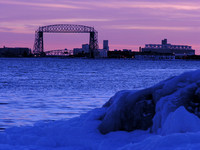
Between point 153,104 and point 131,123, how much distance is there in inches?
26.1

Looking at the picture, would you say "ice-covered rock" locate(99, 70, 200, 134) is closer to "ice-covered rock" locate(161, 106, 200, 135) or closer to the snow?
the snow

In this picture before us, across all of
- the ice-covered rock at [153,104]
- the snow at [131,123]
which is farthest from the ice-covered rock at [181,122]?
the ice-covered rock at [153,104]

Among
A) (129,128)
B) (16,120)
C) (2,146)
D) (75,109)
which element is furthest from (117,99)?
(75,109)

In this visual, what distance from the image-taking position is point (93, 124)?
386 inches

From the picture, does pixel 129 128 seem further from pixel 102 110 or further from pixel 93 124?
pixel 102 110

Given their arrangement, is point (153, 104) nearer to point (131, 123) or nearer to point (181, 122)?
point (131, 123)

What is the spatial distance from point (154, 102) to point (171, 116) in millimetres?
1085

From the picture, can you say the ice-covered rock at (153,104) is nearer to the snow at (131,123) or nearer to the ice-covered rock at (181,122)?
the snow at (131,123)

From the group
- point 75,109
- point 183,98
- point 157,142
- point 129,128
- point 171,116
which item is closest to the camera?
point 157,142

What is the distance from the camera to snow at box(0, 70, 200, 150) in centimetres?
831

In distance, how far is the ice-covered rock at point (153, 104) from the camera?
8.51 m

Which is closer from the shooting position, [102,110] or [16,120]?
[102,110]

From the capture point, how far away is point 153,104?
9.05 meters

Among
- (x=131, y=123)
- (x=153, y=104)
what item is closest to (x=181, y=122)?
(x=153, y=104)
